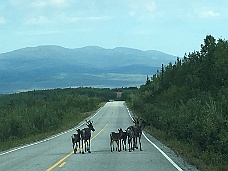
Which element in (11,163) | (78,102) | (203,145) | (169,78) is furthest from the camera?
(78,102)

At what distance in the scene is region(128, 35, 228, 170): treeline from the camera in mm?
19188

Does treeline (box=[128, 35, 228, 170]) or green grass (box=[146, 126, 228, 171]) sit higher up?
treeline (box=[128, 35, 228, 170])

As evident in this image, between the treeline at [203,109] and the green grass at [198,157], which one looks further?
the treeline at [203,109]

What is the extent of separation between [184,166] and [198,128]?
5786 mm

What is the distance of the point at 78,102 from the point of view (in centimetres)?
9531

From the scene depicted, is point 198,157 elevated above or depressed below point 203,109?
below

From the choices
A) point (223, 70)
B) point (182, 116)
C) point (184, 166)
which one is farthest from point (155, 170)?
point (223, 70)

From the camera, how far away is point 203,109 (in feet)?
74.9

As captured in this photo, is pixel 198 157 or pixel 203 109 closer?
pixel 198 157

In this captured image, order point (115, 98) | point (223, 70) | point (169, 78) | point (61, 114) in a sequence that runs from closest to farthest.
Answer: point (223, 70)
point (61, 114)
point (169, 78)
point (115, 98)

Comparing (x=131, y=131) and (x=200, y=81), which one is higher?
(x=200, y=81)

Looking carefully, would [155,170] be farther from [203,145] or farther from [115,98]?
[115,98]

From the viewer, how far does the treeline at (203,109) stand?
19188 mm

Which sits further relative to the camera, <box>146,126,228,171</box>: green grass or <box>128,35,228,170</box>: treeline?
<box>128,35,228,170</box>: treeline
